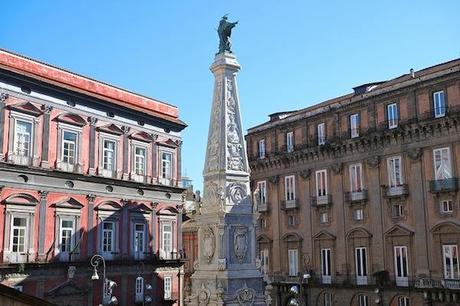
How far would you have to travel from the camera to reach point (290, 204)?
136 feet

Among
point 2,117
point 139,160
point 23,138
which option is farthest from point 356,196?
point 2,117

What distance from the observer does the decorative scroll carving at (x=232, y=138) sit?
1877 centimetres

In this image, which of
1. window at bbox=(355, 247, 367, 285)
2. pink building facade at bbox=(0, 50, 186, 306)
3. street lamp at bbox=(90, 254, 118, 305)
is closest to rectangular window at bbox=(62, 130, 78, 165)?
pink building facade at bbox=(0, 50, 186, 306)

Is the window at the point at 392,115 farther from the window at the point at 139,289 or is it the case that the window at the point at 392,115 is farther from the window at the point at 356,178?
the window at the point at 139,289

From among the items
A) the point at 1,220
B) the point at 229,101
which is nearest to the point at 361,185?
the point at 229,101

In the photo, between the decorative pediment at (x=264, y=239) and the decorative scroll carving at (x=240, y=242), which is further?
the decorative pediment at (x=264, y=239)

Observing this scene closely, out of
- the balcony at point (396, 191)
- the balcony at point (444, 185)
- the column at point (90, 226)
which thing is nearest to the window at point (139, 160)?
the column at point (90, 226)

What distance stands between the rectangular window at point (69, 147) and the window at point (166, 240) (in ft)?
26.6

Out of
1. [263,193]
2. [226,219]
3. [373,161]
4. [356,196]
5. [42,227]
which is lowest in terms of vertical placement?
[226,219]

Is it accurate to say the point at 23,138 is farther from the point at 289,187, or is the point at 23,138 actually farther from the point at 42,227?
the point at 289,187

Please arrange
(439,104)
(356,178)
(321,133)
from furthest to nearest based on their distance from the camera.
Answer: (321,133), (356,178), (439,104)

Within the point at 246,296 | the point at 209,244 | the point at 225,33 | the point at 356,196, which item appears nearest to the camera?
the point at 246,296

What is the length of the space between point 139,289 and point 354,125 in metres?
18.1

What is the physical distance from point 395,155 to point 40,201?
2174 cm
